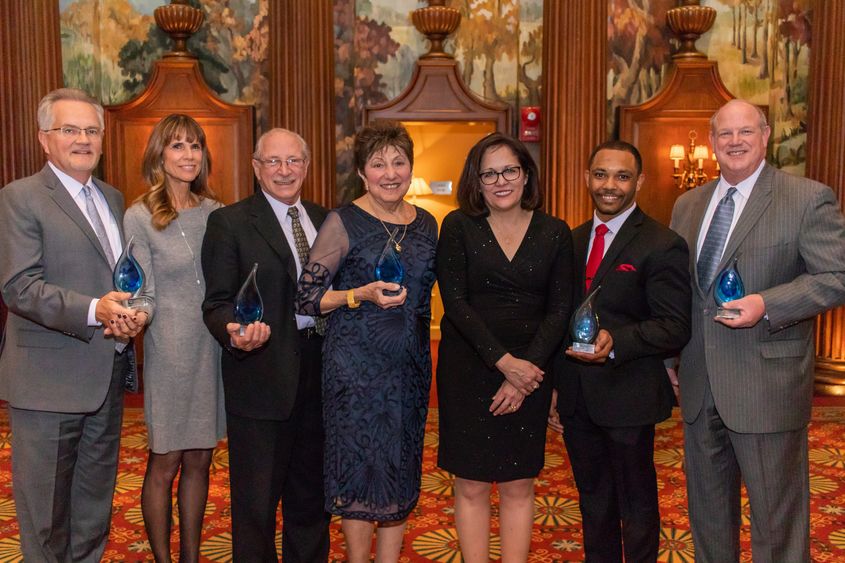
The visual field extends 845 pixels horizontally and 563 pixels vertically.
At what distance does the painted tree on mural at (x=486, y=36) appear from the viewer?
30.2ft

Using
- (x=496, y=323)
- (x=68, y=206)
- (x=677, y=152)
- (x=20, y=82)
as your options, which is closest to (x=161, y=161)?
(x=68, y=206)

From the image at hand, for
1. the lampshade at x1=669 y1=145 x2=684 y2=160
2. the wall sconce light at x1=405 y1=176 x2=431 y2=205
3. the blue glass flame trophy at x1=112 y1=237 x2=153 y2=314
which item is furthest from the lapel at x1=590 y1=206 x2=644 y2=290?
the wall sconce light at x1=405 y1=176 x2=431 y2=205

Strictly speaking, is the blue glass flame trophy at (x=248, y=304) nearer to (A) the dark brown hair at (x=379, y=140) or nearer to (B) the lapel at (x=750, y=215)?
(A) the dark brown hair at (x=379, y=140)

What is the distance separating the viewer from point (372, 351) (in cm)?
292

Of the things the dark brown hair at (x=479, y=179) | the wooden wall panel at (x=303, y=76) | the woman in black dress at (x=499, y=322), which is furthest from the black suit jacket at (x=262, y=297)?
the wooden wall panel at (x=303, y=76)

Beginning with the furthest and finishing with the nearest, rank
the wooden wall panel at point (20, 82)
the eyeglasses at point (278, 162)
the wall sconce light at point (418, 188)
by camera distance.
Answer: the wall sconce light at point (418, 188), the wooden wall panel at point (20, 82), the eyeglasses at point (278, 162)

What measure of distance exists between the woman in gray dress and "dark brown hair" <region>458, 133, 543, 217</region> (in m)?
1.07

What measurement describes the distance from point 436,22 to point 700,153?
3.22m

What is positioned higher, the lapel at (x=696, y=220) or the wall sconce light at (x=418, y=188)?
the wall sconce light at (x=418, y=188)

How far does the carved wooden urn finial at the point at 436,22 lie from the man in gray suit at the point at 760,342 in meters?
6.19

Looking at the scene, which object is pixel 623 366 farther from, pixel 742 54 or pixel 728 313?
pixel 742 54

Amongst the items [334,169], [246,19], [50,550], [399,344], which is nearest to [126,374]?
[50,550]

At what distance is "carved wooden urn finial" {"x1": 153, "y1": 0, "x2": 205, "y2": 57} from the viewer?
8.25m

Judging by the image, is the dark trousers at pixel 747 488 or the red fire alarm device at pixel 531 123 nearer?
the dark trousers at pixel 747 488
